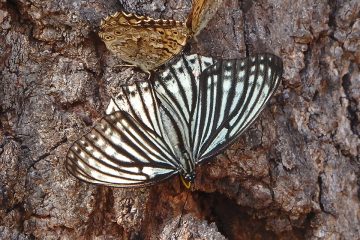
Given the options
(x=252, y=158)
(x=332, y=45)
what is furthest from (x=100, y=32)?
(x=332, y=45)

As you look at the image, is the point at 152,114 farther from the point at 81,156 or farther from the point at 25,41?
the point at 25,41

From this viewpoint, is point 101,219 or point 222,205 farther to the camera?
point 222,205

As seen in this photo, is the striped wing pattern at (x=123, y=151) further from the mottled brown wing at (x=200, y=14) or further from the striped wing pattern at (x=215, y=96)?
the mottled brown wing at (x=200, y=14)

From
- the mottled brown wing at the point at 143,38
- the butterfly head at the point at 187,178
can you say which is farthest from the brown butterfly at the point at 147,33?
the butterfly head at the point at 187,178

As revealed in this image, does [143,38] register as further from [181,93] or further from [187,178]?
[187,178]

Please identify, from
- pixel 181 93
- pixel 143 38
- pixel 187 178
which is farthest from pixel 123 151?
pixel 143 38

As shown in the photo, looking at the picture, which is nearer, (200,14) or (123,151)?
(123,151)
